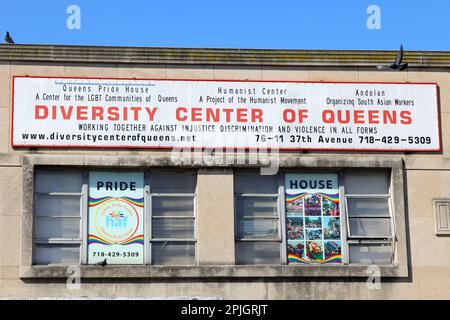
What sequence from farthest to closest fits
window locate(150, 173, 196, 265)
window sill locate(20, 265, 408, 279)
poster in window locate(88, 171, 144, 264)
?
window locate(150, 173, 196, 265) < poster in window locate(88, 171, 144, 264) < window sill locate(20, 265, 408, 279)

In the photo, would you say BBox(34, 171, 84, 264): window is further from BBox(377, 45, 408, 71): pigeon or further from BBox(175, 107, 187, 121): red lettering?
BBox(377, 45, 408, 71): pigeon

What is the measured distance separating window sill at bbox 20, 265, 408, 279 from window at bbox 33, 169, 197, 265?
1.13 ft

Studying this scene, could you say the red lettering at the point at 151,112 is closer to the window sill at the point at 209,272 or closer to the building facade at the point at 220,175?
the building facade at the point at 220,175

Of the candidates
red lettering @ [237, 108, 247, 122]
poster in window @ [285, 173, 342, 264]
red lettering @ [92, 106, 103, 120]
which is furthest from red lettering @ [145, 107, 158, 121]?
poster in window @ [285, 173, 342, 264]

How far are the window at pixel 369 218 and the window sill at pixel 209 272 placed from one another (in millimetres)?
428

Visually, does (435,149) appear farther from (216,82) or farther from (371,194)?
(216,82)

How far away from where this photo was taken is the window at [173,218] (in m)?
16.4

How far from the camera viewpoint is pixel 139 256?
16344 mm

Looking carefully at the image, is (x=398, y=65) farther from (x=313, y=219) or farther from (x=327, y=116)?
(x=313, y=219)

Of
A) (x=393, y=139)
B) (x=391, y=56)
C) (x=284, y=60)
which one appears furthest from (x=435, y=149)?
(x=284, y=60)

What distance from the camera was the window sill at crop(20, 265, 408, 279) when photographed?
15.9 metres
